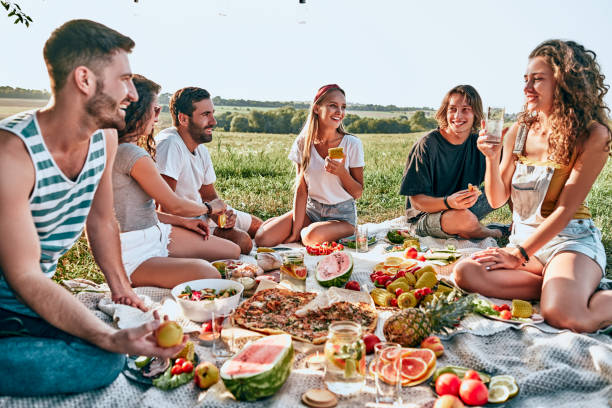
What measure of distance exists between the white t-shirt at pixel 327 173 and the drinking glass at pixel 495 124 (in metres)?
2.37

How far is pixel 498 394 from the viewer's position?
2.97 meters

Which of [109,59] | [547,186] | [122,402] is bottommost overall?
[122,402]

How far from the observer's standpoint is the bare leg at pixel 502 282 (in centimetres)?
457

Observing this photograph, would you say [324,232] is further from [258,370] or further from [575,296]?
[258,370]

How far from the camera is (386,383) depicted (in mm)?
2883

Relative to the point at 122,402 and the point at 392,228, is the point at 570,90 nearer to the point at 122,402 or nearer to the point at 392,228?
the point at 392,228

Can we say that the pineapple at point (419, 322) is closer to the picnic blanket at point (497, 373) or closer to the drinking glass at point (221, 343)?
the picnic blanket at point (497, 373)

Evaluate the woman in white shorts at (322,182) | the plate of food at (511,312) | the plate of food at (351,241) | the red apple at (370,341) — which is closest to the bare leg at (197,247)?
the woman in white shorts at (322,182)

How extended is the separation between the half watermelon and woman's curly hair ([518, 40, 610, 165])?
10.2 feet

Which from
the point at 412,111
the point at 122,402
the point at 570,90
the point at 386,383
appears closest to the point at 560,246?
the point at 570,90

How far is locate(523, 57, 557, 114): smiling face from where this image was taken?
14.4 ft

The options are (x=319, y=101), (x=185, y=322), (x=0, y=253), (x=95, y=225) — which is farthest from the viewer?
(x=319, y=101)

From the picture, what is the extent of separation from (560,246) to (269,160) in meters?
9.91

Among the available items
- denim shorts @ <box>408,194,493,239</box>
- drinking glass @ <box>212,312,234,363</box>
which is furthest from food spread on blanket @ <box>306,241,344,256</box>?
drinking glass @ <box>212,312,234,363</box>
